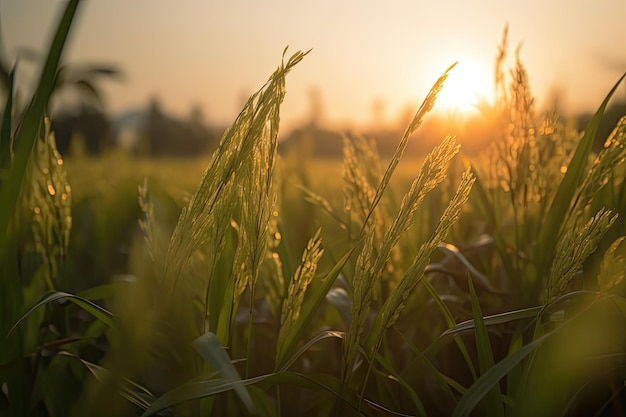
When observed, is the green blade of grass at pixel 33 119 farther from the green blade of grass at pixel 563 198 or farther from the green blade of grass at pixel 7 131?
the green blade of grass at pixel 563 198

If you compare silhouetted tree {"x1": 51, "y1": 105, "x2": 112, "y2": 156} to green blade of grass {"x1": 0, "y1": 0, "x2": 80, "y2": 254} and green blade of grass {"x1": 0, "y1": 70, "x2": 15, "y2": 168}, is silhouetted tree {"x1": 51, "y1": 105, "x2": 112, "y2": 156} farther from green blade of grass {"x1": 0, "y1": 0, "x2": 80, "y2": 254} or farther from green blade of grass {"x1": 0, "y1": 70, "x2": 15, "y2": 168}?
green blade of grass {"x1": 0, "y1": 0, "x2": 80, "y2": 254}

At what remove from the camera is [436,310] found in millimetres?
1247

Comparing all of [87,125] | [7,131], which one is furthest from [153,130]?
[7,131]

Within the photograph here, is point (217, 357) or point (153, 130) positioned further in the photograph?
point (153, 130)

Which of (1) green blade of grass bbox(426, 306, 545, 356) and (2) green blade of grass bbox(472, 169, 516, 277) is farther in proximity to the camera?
(2) green blade of grass bbox(472, 169, 516, 277)

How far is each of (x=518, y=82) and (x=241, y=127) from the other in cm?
58

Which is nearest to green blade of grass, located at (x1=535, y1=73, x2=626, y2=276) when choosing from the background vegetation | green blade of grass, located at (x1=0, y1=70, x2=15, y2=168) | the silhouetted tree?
the background vegetation

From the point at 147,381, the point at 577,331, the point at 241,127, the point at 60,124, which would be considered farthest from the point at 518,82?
the point at 60,124

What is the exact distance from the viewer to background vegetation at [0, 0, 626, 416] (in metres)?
0.66

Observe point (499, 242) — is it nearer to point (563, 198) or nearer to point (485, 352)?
point (563, 198)

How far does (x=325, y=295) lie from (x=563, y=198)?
0.44 meters

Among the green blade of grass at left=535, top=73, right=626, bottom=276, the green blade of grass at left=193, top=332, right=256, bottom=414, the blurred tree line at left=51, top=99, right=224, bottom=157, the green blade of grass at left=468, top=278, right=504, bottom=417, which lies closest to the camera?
the green blade of grass at left=193, top=332, right=256, bottom=414

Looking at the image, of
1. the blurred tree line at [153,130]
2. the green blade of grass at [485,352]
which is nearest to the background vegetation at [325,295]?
the green blade of grass at [485,352]

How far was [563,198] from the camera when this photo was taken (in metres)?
1.00
